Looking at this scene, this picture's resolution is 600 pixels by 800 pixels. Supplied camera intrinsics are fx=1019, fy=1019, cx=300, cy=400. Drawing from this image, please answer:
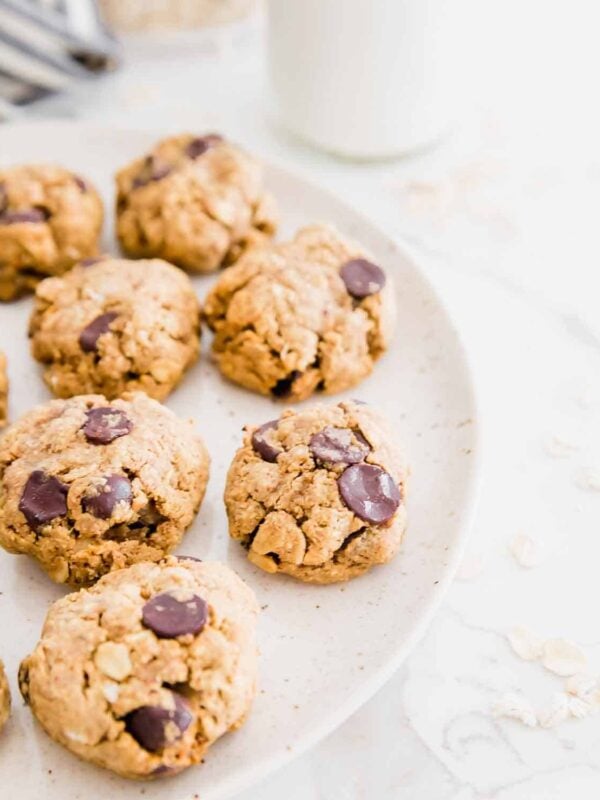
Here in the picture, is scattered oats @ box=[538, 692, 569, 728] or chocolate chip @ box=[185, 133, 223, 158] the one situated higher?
chocolate chip @ box=[185, 133, 223, 158]

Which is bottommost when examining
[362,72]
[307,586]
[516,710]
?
[516,710]

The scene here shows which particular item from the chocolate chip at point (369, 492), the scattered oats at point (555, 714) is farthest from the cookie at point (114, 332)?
the scattered oats at point (555, 714)

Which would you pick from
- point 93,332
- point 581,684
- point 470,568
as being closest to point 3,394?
point 93,332

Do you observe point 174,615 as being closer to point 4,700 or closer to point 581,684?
point 4,700

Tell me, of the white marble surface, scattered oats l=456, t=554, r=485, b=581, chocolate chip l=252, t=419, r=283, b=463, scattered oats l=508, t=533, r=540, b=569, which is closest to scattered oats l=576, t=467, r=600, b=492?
the white marble surface

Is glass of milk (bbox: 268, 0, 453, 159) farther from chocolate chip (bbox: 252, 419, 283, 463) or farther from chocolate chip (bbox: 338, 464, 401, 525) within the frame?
chocolate chip (bbox: 338, 464, 401, 525)

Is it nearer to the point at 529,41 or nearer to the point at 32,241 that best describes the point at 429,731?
the point at 32,241

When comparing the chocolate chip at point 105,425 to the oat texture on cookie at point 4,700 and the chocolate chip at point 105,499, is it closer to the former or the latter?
the chocolate chip at point 105,499

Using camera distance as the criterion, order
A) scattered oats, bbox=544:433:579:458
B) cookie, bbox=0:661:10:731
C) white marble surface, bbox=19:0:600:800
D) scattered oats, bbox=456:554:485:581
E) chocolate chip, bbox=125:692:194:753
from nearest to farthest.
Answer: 1. chocolate chip, bbox=125:692:194:753
2. cookie, bbox=0:661:10:731
3. white marble surface, bbox=19:0:600:800
4. scattered oats, bbox=456:554:485:581
5. scattered oats, bbox=544:433:579:458
